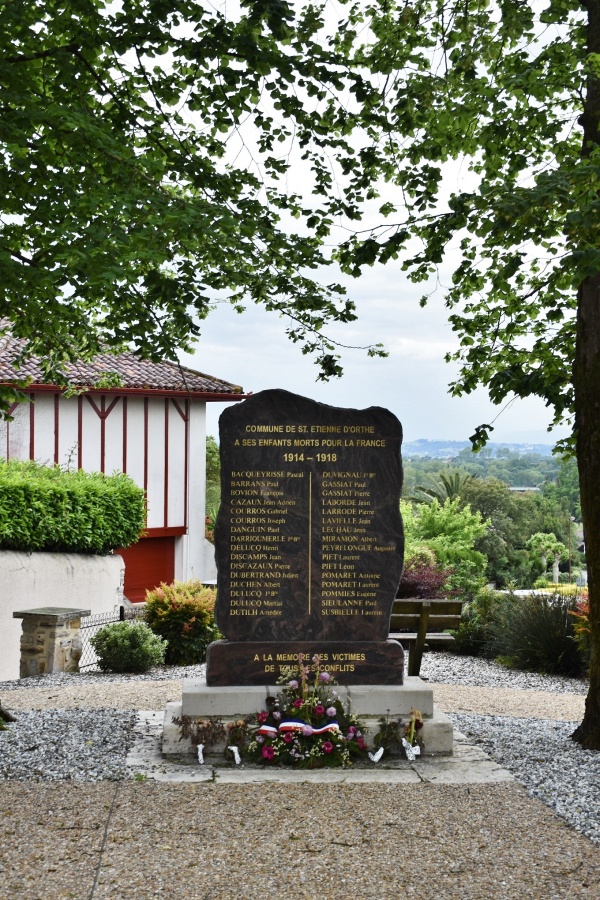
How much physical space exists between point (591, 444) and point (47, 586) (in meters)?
10.5

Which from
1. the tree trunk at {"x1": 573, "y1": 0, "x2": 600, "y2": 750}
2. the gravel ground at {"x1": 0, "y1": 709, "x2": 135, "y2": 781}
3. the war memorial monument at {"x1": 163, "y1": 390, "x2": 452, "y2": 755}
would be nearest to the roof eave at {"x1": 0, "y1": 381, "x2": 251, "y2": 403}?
the gravel ground at {"x1": 0, "y1": 709, "x2": 135, "y2": 781}

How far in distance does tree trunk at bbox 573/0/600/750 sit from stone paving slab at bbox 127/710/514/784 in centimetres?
105

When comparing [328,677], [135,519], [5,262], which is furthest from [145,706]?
[135,519]

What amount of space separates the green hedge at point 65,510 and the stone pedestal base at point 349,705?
806 centimetres

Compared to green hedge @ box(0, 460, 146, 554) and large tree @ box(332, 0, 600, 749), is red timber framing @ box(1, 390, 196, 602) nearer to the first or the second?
green hedge @ box(0, 460, 146, 554)

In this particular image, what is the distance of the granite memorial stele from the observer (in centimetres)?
738

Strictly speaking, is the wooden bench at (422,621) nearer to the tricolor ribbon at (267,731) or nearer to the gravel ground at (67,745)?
the gravel ground at (67,745)

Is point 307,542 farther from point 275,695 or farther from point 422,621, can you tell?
point 422,621

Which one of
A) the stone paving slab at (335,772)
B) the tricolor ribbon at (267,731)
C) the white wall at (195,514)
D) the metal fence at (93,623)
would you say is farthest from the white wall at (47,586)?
the white wall at (195,514)

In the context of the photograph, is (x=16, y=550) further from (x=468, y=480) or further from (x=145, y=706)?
(x=468, y=480)

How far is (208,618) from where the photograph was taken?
1345 cm

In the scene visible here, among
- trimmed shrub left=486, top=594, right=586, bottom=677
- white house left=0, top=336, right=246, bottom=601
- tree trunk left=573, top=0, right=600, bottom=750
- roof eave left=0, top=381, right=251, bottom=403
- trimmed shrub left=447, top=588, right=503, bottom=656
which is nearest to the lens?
tree trunk left=573, top=0, right=600, bottom=750

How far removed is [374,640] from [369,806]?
1858 millimetres

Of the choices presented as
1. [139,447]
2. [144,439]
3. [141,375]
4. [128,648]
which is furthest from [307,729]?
[141,375]
